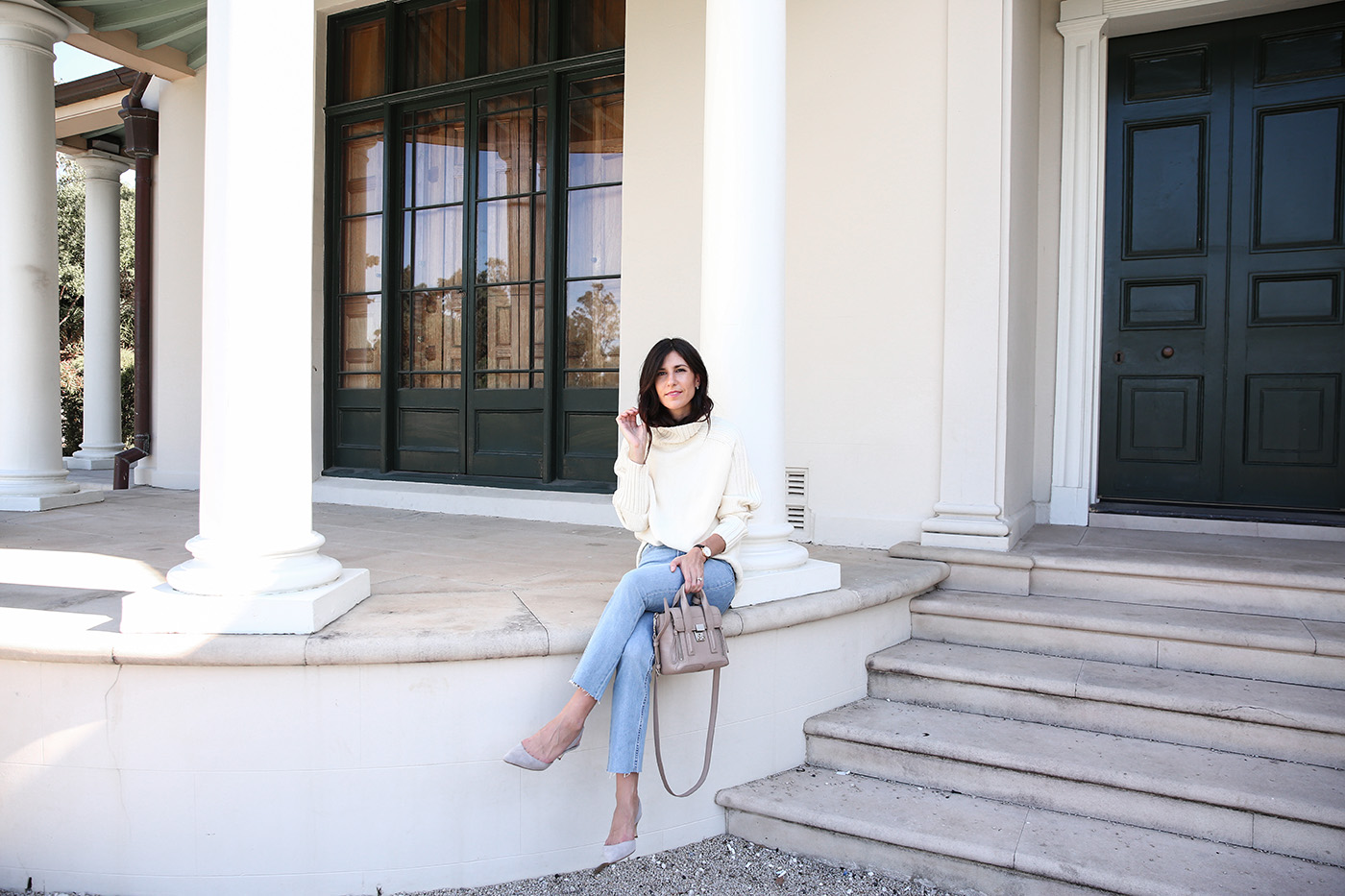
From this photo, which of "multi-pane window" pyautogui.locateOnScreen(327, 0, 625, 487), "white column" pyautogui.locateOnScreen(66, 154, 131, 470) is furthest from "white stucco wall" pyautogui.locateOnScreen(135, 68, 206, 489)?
"white column" pyautogui.locateOnScreen(66, 154, 131, 470)

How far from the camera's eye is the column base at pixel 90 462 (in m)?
9.99

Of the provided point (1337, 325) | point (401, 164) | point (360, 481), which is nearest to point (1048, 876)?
point (1337, 325)

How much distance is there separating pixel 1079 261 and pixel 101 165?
34.0 feet

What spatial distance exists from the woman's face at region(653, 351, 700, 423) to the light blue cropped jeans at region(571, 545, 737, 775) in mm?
572

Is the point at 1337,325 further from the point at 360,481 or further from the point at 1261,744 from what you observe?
the point at 360,481

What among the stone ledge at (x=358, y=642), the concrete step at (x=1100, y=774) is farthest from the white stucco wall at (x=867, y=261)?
the stone ledge at (x=358, y=642)

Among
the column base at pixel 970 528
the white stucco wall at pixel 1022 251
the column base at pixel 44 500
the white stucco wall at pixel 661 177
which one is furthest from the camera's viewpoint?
the column base at pixel 44 500

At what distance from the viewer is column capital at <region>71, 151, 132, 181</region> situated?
995 cm

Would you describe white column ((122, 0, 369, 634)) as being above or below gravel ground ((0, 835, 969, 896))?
above

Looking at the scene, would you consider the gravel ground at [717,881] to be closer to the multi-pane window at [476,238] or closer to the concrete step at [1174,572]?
the concrete step at [1174,572]

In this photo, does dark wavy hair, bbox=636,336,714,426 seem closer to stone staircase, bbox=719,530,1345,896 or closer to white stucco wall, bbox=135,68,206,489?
stone staircase, bbox=719,530,1345,896

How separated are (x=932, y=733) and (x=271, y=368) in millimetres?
2675

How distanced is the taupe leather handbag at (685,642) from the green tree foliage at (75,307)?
15.9 meters

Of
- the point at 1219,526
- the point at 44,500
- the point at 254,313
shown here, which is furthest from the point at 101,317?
the point at 1219,526
